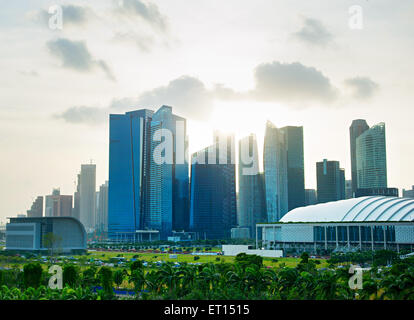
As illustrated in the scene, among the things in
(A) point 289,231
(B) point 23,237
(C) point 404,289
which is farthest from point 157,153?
(C) point 404,289

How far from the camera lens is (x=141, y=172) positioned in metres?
192

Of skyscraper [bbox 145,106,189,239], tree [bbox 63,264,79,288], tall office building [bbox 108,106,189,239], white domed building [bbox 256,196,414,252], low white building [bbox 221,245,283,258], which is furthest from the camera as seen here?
skyscraper [bbox 145,106,189,239]

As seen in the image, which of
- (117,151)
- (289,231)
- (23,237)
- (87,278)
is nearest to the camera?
(87,278)

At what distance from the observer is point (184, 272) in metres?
34.7

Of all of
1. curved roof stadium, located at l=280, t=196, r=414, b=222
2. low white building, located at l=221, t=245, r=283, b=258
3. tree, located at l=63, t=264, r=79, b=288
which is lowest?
low white building, located at l=221, t=245, r=283, b=258

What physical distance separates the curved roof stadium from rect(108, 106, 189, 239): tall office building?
313 feet

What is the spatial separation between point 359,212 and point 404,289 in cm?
6744

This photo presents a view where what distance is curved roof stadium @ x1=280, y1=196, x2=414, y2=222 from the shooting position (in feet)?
290

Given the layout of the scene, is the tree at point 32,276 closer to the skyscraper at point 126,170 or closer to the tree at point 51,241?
the tree at point 51,241

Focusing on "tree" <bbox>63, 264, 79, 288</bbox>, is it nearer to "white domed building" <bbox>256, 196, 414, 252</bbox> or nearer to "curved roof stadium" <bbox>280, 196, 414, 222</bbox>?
"white domed building" <bbox>256, 196, 414, 252</bbox>

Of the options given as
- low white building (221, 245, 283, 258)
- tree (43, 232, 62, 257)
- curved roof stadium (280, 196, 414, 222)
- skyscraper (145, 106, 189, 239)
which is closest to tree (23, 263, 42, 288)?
low white building (221, 245, 283, 258)

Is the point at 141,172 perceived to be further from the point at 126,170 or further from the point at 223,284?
the point at 223,284
